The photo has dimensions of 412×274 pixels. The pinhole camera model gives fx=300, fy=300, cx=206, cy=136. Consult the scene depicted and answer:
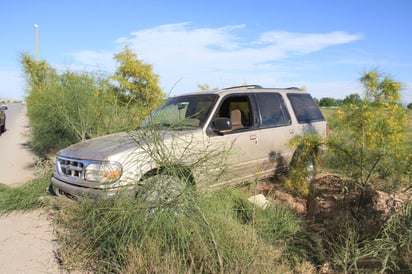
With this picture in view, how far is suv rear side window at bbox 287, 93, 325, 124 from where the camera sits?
20.6 ft

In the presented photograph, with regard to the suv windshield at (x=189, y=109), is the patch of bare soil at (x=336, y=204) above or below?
below

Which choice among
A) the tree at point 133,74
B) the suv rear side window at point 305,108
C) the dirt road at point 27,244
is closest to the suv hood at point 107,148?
the dirt road at point 27,244

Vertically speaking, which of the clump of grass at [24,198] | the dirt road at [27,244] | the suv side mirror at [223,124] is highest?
the suv side mirror at [223,124]

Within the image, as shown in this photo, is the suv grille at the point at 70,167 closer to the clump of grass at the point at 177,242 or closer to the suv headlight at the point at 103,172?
the suv headlight at the point at 103,172

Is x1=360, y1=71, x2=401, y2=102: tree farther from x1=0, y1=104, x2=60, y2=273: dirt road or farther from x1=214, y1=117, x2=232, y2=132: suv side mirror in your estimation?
x1=0, y1=104, x2=60, y2=273: dirt road

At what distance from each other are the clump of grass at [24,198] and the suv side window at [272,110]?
4.04 metres

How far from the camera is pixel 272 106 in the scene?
19.0ft

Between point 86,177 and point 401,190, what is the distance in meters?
3.95

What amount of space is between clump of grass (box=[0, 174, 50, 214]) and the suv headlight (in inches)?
65.5

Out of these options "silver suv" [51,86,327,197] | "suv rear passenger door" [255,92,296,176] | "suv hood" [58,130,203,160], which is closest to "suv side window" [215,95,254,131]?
"silver suv" [51,86,327,197]

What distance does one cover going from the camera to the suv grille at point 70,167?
4.02m

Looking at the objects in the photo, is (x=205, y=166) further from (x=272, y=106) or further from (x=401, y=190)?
(x=272, y=106)

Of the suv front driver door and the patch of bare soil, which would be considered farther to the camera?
→ the suv front driver door

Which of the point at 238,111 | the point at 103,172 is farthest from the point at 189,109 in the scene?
the point at 103,172
